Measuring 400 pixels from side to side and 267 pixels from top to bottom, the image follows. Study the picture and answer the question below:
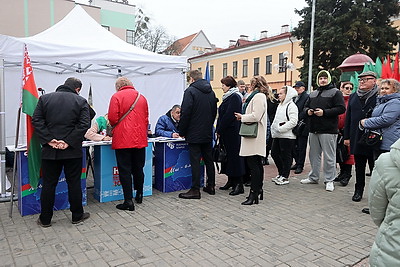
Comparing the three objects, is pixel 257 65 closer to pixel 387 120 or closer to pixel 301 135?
pixel 301 135

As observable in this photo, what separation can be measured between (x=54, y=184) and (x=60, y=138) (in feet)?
1.83

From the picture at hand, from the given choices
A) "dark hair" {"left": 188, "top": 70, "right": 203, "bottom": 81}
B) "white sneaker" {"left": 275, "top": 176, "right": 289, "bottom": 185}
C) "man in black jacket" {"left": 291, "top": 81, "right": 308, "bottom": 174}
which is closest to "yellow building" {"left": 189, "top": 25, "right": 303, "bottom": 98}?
"man in black jacket" {"left": 291, "top": 81, "right": 308, "bottom": 174}

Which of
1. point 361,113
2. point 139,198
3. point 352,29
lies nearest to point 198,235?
point 139,198

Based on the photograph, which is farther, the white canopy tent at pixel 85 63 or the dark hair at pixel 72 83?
the white canopy tent at pixel 85 63

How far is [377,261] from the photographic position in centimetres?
177

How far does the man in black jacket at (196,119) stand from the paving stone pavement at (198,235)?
0.56 meters

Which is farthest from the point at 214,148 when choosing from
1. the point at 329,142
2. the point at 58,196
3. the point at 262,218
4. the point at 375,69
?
the point at 375,69

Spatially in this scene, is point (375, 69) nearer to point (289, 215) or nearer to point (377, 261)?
point (289, 215)

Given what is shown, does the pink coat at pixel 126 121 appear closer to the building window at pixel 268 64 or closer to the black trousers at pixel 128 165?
the black trousers at pixel 128 165

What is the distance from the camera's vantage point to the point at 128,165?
4.43m

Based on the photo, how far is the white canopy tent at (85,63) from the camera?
5113 mm

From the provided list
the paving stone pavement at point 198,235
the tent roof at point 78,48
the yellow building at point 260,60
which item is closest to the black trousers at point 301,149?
the paving stone pavement at point 198,235

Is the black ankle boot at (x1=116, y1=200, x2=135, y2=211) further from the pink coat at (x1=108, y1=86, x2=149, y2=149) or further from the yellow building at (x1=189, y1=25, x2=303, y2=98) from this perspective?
the yellow building at (x1=189, y1=25, x2=303, y2=98)

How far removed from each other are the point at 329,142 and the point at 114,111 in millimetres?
3501
